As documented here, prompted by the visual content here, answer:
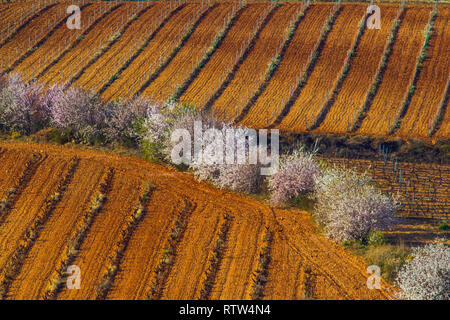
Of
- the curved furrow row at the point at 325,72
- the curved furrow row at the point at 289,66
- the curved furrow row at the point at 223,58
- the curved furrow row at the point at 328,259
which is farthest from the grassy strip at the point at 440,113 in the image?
the curved furrow row at the point at 328,259

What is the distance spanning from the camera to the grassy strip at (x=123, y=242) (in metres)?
20.7

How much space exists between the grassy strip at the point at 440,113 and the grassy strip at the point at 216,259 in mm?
16027

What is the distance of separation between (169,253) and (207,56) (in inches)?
1069

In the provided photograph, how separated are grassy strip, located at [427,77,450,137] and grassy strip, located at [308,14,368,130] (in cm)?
619

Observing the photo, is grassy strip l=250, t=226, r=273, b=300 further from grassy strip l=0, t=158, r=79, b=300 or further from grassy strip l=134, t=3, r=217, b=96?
grassy strip l=134, t=3, r=217, b=96

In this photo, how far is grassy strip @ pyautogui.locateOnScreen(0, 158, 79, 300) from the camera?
21.5 meters

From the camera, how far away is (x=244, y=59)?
1852 inches

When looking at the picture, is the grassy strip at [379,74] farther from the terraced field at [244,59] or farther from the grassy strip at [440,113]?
the grassy strip at [440,113]

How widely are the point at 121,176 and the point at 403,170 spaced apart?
43.5 ft

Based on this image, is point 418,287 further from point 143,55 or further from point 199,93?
point 143,55

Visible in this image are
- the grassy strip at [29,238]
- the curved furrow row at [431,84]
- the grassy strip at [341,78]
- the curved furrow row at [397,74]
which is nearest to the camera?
the grassy strip at [29,238]

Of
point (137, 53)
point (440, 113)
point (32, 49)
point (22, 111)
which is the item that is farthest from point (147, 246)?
point (32, 49)

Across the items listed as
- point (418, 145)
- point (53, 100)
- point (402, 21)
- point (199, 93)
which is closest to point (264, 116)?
point (199, 93)

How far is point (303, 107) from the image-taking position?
39938 mm
